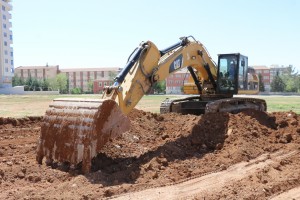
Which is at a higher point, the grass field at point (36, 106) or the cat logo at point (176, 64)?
the cat logo at point (176, 64)

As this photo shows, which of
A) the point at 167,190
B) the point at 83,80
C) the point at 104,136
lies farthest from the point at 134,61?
the point at 83,80

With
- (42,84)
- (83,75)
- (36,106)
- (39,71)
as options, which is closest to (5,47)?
(42,84)

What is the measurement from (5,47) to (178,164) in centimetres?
9206

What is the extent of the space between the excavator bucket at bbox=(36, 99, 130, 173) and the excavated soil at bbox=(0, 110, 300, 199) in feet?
0.98

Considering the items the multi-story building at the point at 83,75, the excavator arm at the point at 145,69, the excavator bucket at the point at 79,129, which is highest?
the multi-story building at the point at 83,75

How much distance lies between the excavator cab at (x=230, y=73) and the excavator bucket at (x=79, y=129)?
5.85 m

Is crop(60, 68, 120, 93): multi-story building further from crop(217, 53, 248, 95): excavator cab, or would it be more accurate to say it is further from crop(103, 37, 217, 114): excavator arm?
crop(103, 37, 217, 114): excavator arm

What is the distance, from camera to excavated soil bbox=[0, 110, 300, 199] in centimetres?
618

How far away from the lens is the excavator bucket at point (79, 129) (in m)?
7.13

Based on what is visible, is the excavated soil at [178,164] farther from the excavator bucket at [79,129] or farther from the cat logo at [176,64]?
the cat logo at [176,64]

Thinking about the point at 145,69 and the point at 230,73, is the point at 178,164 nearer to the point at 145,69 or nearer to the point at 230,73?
the point at 145,69

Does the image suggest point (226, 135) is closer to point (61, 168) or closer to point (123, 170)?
point (123, 170)

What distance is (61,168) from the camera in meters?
7.46

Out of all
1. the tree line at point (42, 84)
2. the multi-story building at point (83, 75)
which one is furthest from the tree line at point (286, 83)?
the multi-story building at point (83, 75)
